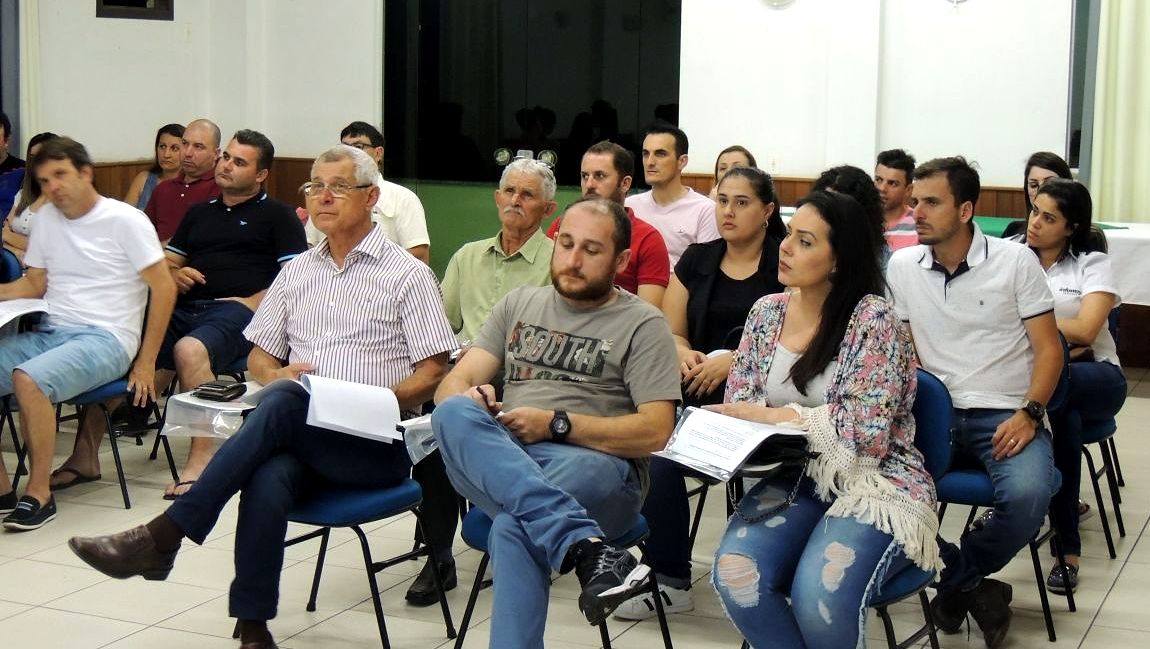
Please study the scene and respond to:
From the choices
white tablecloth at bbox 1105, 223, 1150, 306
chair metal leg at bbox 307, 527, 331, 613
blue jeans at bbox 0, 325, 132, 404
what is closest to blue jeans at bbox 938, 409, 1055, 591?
chair metal leg at bbox 307, 527, 331, 613

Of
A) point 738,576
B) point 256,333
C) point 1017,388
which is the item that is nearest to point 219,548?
point 256,333

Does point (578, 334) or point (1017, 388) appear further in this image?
point (1017, 388)

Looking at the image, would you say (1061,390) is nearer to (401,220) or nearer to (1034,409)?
(1034,409)

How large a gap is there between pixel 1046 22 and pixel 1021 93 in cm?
40

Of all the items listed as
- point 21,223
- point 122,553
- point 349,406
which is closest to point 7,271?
point 21,223

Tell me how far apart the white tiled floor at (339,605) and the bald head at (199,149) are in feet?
6.17

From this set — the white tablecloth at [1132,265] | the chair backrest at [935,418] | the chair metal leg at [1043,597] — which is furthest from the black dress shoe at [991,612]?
the white tablecloth at [1132,265]

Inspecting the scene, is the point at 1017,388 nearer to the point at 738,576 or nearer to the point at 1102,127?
the point at 738,576

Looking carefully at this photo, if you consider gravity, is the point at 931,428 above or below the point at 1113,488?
above

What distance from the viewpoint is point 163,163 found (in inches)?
272

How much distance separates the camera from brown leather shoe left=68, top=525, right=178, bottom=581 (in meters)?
3.20

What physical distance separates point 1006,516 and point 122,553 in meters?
2.15

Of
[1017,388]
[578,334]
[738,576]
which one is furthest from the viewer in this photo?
[1017,388]

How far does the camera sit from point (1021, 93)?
24.9ft
